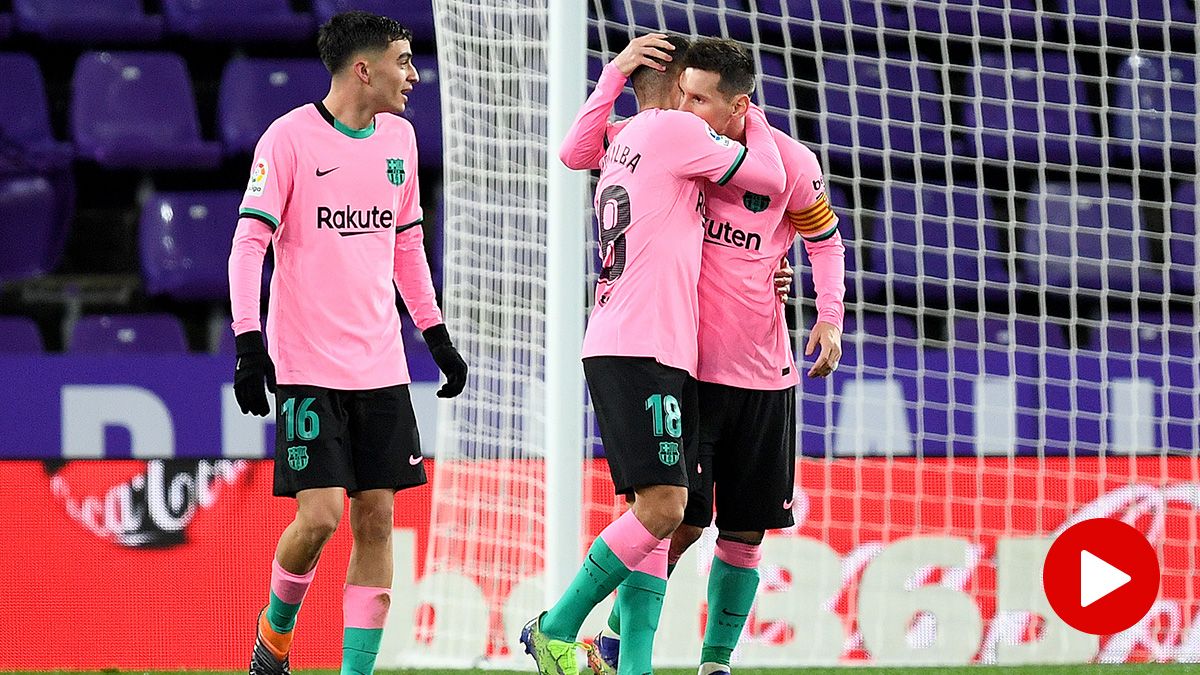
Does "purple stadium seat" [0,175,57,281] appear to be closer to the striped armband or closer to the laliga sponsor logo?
the laliga sponsor logo

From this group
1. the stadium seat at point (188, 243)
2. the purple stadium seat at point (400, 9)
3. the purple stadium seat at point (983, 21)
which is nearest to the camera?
the purple stadium seat at point (983, 21)

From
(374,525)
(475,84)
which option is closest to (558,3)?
(475,84)

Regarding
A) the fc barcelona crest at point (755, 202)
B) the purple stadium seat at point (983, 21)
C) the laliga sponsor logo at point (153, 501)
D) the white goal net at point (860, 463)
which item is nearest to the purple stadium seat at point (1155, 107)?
the purple stadium seat at point (983, 21)

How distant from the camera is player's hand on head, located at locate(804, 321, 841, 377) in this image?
3836mm

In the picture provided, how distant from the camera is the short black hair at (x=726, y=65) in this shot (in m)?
3.79

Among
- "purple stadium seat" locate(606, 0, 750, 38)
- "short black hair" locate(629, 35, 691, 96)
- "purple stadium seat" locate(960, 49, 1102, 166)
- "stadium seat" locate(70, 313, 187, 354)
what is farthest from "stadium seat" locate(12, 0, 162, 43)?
"short black hair" locate(629, 35, 691, 96)

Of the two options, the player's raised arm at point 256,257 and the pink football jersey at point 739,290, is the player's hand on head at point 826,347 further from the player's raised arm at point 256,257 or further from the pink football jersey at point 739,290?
the player's raised arm at point 256,257

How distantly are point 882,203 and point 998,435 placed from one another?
2166 millimetres

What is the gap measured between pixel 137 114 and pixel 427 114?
140cm

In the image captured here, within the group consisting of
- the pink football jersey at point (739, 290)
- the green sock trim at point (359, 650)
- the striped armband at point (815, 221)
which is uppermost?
the striped armband at point (815, 221)

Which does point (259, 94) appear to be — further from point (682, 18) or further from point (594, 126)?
point (594, 126)

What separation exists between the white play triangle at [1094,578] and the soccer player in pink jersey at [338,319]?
222 centimetres

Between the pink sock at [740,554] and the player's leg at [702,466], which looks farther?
the pink sock at [740,554]

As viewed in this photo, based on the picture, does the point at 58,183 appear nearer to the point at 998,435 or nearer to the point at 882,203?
the point at 882,203
